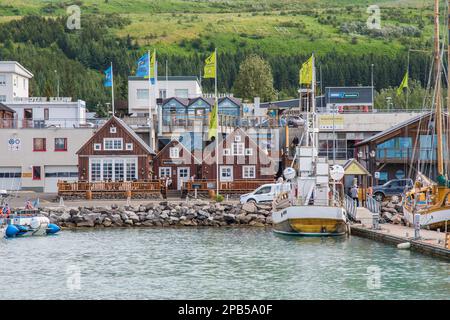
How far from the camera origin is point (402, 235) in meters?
46.4

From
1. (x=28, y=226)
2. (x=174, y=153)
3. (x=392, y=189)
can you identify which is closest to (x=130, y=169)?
(x=174, y=153)

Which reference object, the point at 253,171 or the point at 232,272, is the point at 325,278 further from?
the point at 253,171

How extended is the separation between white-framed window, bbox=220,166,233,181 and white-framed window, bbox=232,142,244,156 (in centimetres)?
139

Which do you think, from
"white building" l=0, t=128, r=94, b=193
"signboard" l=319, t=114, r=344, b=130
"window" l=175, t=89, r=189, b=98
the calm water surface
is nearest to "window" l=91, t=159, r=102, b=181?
"white building" l=0, t=128, r=94, b=193

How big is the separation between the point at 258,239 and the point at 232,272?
566 inches

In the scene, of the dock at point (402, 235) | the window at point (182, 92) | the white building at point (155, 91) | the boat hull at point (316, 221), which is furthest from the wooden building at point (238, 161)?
the window at point (182, 92)

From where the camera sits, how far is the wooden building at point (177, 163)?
79375 millimetres

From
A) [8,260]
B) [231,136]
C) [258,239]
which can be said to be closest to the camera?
[8,260]

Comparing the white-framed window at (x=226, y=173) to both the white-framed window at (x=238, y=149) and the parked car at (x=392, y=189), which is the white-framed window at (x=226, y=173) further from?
the parked car at (x=392, y=189)

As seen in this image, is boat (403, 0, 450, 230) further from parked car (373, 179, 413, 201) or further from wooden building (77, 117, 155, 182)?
wooden building (77, 117, 155, 182)

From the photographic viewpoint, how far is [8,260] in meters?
42.3

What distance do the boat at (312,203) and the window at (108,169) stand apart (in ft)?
84.6

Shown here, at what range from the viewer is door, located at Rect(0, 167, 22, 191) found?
276ft

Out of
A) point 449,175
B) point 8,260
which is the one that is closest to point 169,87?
point 449,175
